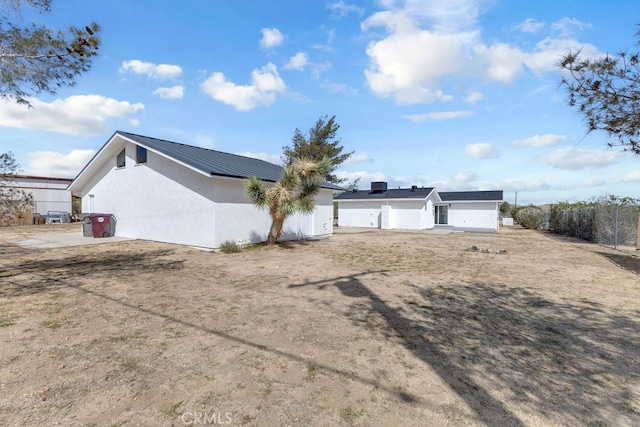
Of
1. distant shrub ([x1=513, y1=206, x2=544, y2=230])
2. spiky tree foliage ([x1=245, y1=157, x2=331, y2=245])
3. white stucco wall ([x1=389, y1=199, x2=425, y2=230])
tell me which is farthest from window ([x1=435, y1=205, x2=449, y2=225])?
spiky tree foliage ([x1=245, y1=157, x2=331, y2=245])

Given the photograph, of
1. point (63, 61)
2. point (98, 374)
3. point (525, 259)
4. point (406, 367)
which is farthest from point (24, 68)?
point (525, 259)

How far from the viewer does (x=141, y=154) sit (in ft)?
42.9

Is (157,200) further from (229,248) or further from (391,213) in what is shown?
(391,213)

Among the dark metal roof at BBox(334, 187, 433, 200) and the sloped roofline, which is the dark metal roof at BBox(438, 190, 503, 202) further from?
the sloped roofline

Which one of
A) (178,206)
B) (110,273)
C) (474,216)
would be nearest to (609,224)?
(474,216)

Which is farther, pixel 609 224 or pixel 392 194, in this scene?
pixel 392 194

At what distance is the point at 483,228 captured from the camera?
26250mm

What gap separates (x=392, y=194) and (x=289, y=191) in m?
17.0

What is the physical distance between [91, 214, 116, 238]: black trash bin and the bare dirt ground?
23.2 feet

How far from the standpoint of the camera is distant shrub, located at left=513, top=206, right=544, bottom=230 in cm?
2750

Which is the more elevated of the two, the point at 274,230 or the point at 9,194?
the point at 9,194

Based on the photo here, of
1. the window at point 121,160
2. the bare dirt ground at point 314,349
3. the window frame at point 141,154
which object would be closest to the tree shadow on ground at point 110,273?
the bare dirt ground at point 314,349

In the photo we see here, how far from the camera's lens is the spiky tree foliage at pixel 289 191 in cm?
1088

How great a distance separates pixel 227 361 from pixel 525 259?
10884mm
